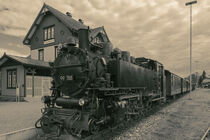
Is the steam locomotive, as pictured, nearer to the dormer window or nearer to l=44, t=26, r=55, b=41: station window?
the dormer window

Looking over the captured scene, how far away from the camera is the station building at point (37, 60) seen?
45.0 feet

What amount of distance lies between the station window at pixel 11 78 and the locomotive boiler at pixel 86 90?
10.7m

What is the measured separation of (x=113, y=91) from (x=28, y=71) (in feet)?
36.4

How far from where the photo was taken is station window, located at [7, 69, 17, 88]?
1433 centimetres

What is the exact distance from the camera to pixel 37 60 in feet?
49.9

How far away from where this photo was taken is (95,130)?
4.84 meters

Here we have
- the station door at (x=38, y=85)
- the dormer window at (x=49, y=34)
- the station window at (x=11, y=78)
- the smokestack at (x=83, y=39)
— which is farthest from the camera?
the dormer window at (x=49, y=34)

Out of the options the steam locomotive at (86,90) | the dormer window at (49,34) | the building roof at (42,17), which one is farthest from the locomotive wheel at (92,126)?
the dormer window at (49,34)

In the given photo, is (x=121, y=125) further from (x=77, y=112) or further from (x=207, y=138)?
(x=207, y=138)

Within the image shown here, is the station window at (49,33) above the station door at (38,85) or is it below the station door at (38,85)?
above

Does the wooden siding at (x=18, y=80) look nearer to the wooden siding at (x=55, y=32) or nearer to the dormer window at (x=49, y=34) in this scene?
the wooden siding at (x=55, y=32)

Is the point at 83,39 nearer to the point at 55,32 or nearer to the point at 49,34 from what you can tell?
the point at 55,32

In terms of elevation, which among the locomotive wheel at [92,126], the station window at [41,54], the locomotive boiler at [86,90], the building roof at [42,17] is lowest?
the locomotive wheel at [92,126]

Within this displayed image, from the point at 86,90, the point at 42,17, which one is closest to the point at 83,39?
the point at 86,90
